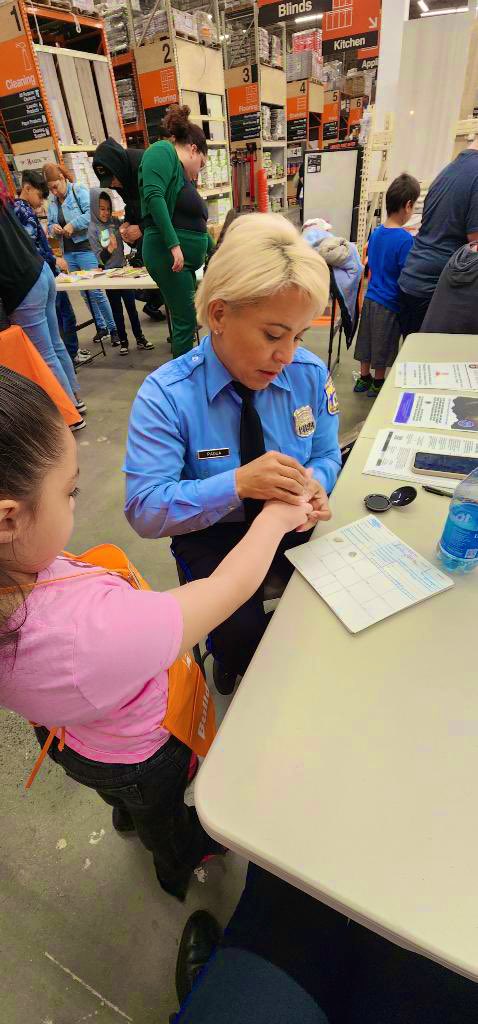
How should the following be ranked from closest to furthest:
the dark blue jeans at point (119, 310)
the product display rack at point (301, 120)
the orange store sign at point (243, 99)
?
the dark blue jeans at point (119, 310)
the orange store sign at point (243, 99)
the product display rack at point (301, 120)

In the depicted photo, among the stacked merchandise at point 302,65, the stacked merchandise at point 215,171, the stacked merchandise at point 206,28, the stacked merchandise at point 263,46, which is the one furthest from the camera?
the stacked merchandise at point 302,65

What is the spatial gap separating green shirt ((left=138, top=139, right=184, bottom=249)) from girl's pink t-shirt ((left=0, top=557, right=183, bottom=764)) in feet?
9.89

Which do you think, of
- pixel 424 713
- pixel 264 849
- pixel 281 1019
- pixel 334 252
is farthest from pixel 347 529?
pixel 334 252

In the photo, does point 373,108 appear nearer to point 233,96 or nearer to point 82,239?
point 233,96

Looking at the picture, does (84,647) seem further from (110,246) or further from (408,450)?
(110,246)

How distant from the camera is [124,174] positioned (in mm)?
3365

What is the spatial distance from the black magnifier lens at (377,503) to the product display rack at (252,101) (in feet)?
25.7

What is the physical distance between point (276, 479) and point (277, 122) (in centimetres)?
891

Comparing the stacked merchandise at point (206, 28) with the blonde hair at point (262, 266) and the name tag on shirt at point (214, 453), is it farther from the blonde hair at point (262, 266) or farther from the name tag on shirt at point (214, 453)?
the name tag on shirt at point (214, 453)

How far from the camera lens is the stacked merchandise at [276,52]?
270 inches

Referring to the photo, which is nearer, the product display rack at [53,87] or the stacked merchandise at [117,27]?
the product display rack at [53,87]

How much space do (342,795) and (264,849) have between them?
0.12 meters

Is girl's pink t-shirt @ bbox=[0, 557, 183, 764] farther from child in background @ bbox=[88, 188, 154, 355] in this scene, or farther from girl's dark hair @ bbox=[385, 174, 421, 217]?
child in background @ bbox=[88, 188, 154, 355]

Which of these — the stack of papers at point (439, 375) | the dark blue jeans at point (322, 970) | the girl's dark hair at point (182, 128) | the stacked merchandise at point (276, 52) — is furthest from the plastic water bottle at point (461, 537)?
the stacked merchandise at point (276, 52)
